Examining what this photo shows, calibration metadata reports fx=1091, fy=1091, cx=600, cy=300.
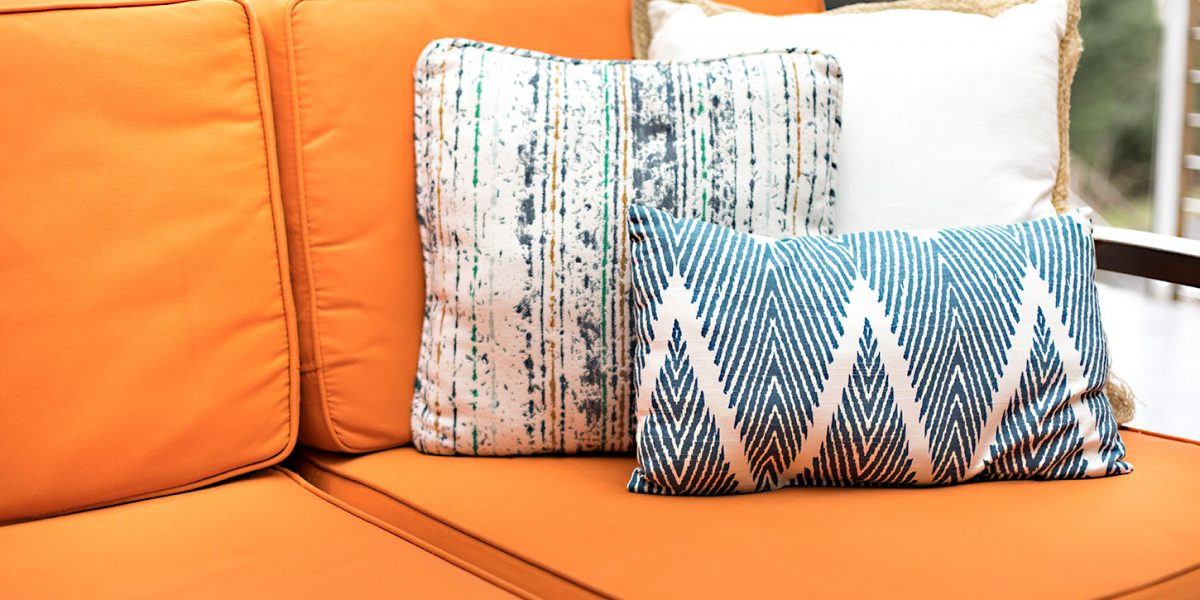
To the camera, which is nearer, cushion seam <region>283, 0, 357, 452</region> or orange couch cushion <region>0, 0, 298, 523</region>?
orange couch cushion <region>0, 0, 298, 523</region>

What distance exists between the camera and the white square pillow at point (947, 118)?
1274mm

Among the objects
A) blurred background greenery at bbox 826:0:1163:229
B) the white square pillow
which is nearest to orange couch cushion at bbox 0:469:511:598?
the white square pillow

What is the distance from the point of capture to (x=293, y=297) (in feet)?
4.08

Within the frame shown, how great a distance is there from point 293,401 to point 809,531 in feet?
1.94

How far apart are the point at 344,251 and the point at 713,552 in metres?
0.55

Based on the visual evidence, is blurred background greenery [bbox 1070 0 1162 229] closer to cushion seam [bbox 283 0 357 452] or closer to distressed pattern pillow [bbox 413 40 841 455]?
distressed pattern pillow [bbox 413 40 841 455]

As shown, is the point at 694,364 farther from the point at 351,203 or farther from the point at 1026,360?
the point at 351,203

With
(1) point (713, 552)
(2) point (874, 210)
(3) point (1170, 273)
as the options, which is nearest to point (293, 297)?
(1) point (713, 552)

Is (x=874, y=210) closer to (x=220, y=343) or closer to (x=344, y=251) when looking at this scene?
(x=344, y=251)

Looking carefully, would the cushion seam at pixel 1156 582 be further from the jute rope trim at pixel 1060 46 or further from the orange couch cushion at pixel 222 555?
the orange couch cushion at pixel 222 555

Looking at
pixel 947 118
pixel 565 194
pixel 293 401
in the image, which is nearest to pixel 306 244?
pixel 293 401

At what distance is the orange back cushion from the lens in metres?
1.22

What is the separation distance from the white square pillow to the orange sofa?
189 millimetres

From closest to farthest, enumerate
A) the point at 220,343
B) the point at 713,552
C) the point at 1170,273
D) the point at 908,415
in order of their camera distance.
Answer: the point at 713,552 < the point at 908,415 < the point at 220,343 < the point at 1170,273
